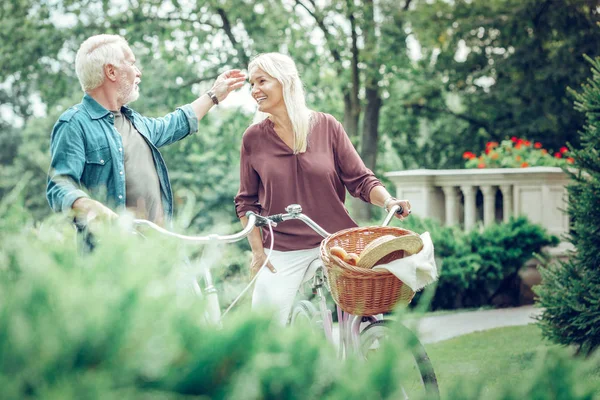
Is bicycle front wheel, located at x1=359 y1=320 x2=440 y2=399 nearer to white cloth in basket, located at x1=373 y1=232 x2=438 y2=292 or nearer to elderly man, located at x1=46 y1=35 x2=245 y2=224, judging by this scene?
white cloth in basket, located at x1=373 y1=232 x2=438 y2=292

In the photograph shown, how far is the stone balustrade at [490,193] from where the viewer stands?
8641mm

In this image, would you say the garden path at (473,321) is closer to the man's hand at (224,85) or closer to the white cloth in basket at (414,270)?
the man's hand at (224,85)

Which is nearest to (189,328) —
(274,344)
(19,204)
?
(274,344)

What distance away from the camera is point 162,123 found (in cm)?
360

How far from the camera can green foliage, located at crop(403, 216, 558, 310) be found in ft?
26.5

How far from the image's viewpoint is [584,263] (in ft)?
15.5

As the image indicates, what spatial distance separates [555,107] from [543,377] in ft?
43.6

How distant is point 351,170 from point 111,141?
3.87 feet

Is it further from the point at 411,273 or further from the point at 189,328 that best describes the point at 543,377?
the point at 411,273

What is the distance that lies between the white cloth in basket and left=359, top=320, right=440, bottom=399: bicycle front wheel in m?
0.21

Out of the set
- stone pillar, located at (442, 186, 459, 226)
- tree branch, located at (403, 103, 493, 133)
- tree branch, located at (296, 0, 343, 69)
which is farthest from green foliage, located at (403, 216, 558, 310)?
tree branch, located at (403, 103, 493, 133)

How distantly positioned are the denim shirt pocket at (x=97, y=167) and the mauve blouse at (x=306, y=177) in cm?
76

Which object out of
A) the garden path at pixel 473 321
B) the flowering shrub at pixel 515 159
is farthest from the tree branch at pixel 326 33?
the garden path at pixel 473 321

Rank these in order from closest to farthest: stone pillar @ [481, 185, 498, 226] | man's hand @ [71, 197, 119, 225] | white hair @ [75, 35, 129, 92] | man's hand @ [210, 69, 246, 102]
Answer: man's hand @ [71, 197, 119, 225] < white hair @ [75, 35, 129, 92] < man's hand @ [210, 69, 246, 102] < stone pillar @ [481, 185, 498, 226]
